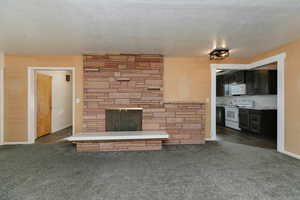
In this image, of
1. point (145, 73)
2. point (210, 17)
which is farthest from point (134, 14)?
point (145, 73)

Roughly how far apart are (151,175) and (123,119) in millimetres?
1953

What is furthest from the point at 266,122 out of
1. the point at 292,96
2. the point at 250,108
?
the point at 292,96

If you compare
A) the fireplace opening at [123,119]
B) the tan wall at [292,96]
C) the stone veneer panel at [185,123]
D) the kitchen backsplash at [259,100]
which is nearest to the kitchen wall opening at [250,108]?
the kitchen backsplash at [259,100]

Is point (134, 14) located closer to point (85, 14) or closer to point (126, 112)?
point (85, 14)

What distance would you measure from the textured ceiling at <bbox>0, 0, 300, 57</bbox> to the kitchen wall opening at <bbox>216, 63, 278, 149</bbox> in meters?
1.69

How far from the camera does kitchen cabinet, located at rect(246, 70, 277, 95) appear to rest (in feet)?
15.7

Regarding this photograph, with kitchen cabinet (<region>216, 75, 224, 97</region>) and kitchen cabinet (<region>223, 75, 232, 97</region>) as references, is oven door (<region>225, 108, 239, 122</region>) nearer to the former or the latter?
kitchen cabinet (<region>223, 75, 232, 97</region>)

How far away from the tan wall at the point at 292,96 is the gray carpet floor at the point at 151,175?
14.5 inches

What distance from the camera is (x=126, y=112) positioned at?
4102 millimetres

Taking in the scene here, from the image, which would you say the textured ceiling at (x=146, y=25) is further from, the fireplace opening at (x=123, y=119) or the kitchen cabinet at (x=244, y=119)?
the kitchen cabinet at (x=244, y=119)

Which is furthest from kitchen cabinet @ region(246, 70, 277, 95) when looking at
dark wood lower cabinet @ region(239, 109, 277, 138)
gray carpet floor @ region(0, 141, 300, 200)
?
gray carpet floor @ region(0, 141, 300, 200)

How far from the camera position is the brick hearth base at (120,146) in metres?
3.49

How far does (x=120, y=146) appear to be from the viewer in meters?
3.57

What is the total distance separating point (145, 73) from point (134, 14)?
2088mm
